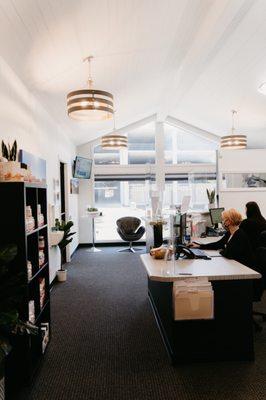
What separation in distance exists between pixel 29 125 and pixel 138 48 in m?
1.74

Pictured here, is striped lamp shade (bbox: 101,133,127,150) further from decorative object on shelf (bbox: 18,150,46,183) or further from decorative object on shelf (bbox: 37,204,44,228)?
decorative object on shelf (bbox: 37,204,44,228)

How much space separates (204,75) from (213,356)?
503 cm

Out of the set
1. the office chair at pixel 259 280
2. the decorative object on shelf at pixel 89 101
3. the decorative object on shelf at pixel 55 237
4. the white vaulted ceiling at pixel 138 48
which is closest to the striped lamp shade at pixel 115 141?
the white vaulted ceiling at pixel 138 48

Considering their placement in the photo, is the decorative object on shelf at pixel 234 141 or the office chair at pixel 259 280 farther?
the decorative object on shelf at pixel 234 141

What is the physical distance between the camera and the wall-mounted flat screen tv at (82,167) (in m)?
8.47

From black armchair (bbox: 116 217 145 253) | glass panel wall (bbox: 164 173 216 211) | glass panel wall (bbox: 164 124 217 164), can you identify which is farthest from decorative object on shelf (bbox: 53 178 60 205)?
glass panel wall (bbox: 164 124 217 164)

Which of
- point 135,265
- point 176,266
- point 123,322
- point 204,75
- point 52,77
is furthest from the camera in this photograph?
point 135,265

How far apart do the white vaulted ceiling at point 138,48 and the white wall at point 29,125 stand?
152 mm

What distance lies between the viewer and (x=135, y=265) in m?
6.97

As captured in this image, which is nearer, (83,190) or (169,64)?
(169,64)

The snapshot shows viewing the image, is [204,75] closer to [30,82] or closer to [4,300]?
[30,82]

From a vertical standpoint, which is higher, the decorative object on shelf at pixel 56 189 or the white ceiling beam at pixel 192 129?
the white ceiling beam at pixel 192 129

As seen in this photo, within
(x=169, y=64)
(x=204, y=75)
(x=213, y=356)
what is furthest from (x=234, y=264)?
(x=204, y=75)

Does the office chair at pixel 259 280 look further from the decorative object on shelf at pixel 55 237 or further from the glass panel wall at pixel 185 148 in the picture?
the glass panel wall at pixel 185 148
